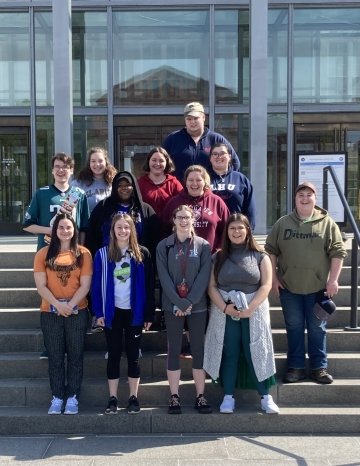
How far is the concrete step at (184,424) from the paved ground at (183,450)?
0.26ft

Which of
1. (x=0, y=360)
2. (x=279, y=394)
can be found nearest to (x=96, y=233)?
(x=0, y=360)

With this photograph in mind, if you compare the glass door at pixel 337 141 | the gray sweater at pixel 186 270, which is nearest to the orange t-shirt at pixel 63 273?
the gray sweater at pixel 186 270

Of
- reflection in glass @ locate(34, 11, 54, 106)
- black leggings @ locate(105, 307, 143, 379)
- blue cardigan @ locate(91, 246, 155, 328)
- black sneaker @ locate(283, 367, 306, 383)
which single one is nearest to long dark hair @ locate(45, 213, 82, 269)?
blue cardigan @ locate(91, 246, 155, 328)

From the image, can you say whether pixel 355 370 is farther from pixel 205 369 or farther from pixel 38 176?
pixel 38 176

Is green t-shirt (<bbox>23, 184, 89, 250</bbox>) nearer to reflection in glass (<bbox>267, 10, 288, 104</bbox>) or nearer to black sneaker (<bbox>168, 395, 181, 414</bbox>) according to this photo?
black sneaker (<bbox>168, 395, 181, 414</bbox>)

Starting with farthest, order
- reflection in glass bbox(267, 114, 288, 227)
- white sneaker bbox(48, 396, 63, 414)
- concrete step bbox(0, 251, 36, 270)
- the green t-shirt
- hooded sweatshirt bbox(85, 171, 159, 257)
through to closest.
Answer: reflection in glass bbox(267, 114, 288, 227) → concrete step bbox(0, 251, 36, 270) → the green t-shirt → hooded sweatshirt bbox(85, 171, 159, 257) → white sneaker bbox(48, 396, 63, 414)

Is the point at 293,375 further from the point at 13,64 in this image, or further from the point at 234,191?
the point at 13,64

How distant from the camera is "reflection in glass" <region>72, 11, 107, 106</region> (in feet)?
36.4

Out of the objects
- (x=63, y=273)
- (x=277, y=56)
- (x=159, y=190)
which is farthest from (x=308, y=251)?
(x=277, y=56)

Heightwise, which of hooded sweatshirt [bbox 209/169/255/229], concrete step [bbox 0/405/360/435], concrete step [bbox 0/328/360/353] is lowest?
concrete step [bbox 0/405/360/435]

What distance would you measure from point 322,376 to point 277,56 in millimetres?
7547

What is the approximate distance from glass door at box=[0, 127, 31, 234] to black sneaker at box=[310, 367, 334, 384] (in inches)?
298

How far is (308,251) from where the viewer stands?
5.17 meters

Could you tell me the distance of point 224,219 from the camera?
17.3 feet
